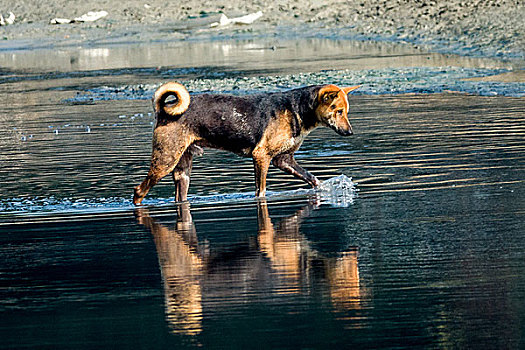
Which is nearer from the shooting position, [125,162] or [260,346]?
[260,346]

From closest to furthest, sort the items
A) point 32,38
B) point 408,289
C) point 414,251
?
point 408,289, point 414,251, point 32,38

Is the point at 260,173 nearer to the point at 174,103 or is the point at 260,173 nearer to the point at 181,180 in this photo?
the point at 181,180

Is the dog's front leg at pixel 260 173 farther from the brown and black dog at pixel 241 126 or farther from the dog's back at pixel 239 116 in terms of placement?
Result: the dog's back at pixel 239 116

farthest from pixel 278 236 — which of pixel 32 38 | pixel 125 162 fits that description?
pixel 32 38

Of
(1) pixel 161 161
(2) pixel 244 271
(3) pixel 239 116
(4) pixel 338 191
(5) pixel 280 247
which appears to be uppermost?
(3) pixel 239 116

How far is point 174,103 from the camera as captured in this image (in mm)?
10016

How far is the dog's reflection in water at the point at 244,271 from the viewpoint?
239 inches

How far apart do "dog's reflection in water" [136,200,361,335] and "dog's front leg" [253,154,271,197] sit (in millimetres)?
1588

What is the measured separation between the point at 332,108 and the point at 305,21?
31097 mm

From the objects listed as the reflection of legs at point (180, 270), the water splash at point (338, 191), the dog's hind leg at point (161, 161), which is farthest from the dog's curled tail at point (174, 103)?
the water splash at point (338, 191)

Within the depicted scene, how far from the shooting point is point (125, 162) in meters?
12.8

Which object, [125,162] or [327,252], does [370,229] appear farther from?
[125,162]

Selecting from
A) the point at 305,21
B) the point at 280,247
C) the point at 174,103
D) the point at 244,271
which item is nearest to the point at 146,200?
the point at 174,103

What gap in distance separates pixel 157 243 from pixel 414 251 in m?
2.08
